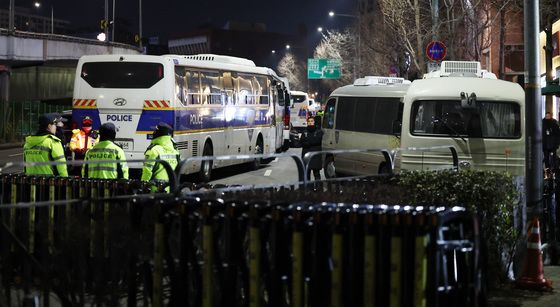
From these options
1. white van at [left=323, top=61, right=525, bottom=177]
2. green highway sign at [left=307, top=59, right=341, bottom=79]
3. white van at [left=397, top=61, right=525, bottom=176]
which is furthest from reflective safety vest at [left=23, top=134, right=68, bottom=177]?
green highway sign at [left=307, top=59, right=341, bottom=79]

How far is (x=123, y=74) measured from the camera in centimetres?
1886

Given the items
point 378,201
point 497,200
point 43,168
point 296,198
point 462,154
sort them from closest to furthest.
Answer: point 296,198
point 378,201
point 497,200
point 43,168
point 462,154

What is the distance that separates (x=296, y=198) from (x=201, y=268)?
4.12ft

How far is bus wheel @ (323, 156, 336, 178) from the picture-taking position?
1686cm

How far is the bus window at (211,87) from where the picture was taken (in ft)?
67.7

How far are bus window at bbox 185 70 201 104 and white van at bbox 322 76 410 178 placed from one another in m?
3.44

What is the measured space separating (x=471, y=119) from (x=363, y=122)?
368 cm

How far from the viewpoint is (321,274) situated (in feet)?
16.8

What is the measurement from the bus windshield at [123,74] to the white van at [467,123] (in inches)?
264

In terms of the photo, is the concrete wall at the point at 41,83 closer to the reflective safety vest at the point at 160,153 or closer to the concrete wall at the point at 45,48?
the concrete wall at the point at 45,48

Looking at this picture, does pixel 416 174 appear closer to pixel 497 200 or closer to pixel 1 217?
pixel 497 200

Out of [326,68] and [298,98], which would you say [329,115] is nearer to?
[298,98]

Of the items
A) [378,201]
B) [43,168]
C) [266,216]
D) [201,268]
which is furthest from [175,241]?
[43,168]

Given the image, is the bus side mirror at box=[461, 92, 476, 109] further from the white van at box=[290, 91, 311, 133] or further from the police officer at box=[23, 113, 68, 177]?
the white van at box=[290, 91, 311, 133]
